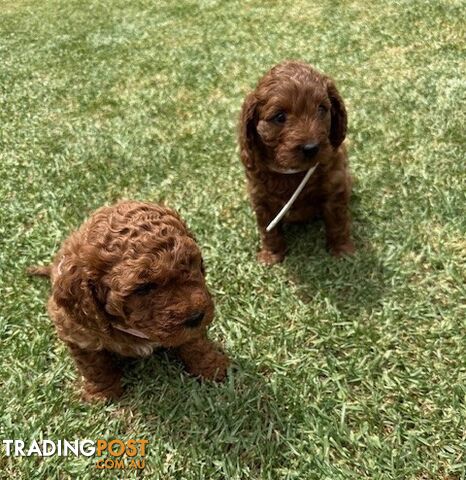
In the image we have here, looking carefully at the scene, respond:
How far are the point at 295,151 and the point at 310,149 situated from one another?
105 mm

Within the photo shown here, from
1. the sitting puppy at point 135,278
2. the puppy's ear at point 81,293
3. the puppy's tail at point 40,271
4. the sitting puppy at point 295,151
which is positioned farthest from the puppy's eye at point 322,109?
the puppy's tail at point 40,271

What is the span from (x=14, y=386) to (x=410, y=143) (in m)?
4.54

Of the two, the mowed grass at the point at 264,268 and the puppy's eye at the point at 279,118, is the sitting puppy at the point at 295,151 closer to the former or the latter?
the puppy's eye at the point at 279,118

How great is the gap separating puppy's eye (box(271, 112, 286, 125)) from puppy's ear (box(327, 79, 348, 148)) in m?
0.43

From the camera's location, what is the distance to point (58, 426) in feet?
11.1

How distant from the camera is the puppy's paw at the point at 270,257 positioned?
430 centimetres

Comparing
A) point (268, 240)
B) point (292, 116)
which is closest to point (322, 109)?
point (292, 116)

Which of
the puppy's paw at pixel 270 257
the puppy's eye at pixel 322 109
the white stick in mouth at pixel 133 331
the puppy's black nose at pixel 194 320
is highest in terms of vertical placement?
the puppy's eye at pixel 322 109

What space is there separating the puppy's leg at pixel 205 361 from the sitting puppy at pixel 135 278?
0.71 meters

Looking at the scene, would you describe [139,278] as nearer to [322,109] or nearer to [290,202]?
[290,202]

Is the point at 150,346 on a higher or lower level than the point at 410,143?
higher

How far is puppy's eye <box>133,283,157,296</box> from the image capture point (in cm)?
251

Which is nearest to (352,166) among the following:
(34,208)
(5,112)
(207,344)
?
(207,344)

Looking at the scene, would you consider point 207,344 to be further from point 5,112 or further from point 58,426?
point 5,112
